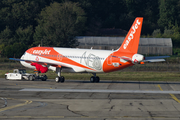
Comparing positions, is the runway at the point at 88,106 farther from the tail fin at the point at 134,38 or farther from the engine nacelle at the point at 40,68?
the engine nacelle at the point at 40,68

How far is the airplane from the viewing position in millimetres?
38656

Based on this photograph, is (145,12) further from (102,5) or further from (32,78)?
(32,78)

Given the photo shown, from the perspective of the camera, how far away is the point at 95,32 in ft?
412

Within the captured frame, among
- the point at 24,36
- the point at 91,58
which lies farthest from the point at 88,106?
the point at 24,36

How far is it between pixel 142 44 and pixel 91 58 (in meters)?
56.8

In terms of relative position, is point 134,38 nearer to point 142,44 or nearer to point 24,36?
point 142,44

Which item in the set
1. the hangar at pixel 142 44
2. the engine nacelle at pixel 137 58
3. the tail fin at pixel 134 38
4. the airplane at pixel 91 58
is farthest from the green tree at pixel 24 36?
the engine nacelle at pixel 137 58

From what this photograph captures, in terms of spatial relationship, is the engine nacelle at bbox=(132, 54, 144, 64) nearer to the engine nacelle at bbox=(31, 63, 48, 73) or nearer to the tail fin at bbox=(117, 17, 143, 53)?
the tail fin at bbox=(117, 17, 143, 53)

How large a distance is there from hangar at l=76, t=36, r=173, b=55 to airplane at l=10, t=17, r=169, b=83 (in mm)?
48963

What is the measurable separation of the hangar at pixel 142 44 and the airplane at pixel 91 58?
49.0 m

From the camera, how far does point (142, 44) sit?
95688 mm

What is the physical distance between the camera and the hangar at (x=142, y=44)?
94312mm

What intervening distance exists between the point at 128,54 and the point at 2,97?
17.1 metres

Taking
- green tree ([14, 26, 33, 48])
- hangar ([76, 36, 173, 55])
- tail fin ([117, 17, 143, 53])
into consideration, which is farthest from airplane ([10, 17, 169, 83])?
green tree ([14, 26, 33, 48])
